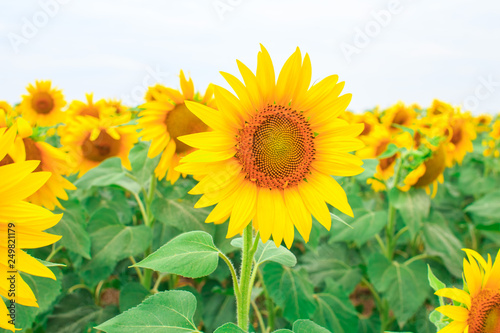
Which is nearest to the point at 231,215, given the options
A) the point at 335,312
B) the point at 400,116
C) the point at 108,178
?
the point at 108,178

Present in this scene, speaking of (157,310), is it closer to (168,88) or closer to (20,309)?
(20,309)

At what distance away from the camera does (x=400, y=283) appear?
270 cm

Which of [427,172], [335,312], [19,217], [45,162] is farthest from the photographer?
[427,172]

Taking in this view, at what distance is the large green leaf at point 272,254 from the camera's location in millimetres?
1397

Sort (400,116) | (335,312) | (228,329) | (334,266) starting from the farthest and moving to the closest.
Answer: (400,116), (334,266), (335,312), (228,329)

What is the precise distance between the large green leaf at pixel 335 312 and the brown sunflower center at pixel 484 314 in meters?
1.22

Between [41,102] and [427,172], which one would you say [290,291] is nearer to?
[427,172]

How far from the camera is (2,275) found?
1.03 meters

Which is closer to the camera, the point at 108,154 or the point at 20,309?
the point at 20,309

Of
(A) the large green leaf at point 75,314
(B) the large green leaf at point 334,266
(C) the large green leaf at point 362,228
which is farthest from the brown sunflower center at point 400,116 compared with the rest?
(A) the large green leaf at point 75,314

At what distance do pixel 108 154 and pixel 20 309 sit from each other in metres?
1.31

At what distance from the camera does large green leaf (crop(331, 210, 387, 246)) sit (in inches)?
105

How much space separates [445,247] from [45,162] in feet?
8.59

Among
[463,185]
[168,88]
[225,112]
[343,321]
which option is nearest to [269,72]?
[225,112]
